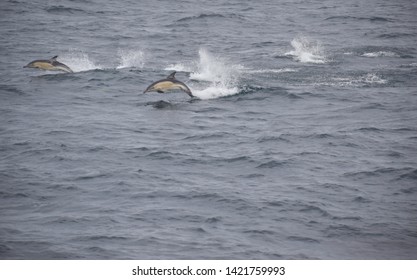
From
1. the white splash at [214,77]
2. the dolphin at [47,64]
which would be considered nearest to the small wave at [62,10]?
the white splash at [214,77]

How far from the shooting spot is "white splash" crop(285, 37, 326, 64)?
112ft

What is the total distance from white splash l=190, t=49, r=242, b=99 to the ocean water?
0.12 m

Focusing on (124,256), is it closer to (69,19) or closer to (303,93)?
(303,93)

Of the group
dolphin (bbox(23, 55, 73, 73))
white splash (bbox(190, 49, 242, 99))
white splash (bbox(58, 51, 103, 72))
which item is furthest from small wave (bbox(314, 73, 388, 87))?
dolphin (bbox(23, 55, 73, 73))

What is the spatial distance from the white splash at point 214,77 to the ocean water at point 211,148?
4.6 inches

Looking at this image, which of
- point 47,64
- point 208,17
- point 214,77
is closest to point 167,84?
point 214,77

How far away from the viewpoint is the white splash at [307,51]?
112ft

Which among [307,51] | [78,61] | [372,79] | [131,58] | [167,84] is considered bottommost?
[167,84]

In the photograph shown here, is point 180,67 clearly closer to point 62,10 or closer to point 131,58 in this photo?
point 131,58

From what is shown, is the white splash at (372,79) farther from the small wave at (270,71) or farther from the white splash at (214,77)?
the white splash at (214,77)

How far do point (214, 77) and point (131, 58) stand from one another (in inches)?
237

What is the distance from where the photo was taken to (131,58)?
34688 mm

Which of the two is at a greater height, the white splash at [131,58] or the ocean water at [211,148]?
the white splash at [131,58]

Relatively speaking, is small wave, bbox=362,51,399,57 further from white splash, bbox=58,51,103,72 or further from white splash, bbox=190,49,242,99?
white splash, bbox=58,51,103,72
